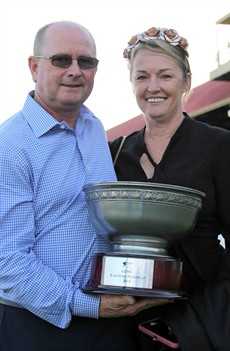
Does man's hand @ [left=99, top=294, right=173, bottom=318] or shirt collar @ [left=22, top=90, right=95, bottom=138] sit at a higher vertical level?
shirt collar @ [left=22, top=90, right=95, bottom=138]

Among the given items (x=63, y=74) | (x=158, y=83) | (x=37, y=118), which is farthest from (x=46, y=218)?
(x=158, y=83)

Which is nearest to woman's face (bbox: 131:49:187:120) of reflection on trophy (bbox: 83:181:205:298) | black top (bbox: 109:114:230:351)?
black top (bbox: 109:114:230:351)

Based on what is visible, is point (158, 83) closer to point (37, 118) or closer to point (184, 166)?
point (184, 166)

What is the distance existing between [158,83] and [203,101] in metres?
11.7

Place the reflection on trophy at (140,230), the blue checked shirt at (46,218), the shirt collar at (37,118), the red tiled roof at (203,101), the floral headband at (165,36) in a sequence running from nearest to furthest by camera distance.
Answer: the reflection on trophy at (140,230) < the blue checked shirt at (46,218) < the shirt collar at (37,118) < the floral headband at (165,36) < the red tiled roof at (203,101)

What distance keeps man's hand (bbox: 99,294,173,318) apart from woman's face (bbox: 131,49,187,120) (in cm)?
83

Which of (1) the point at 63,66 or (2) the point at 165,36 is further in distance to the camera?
(2) the point at 165,36

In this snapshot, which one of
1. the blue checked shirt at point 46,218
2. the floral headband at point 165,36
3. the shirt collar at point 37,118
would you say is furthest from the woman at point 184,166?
the shirt collar at point 37,118

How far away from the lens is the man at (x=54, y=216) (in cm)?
203

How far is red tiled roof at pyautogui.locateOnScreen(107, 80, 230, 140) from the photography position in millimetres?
12742

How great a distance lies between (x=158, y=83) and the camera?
8.05ft

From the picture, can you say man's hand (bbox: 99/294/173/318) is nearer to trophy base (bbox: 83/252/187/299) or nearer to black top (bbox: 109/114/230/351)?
trophy base (bbox: 83/252/187/299)

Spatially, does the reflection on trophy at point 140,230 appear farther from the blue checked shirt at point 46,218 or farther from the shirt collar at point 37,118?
the shirt collar at point 37,118

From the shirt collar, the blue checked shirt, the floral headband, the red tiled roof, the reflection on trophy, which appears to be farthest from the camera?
the red tiled roof
